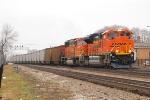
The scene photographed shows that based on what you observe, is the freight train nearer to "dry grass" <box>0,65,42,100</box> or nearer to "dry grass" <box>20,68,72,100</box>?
"dry grass" <box>0,65,42,100</box>

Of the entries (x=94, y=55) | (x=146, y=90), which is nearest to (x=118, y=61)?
(x=94, y=55)

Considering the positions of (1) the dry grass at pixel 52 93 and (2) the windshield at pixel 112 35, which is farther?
(2) the windshield at pixel 112 35

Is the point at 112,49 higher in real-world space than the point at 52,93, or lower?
higher

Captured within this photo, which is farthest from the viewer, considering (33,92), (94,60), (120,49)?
(94,60)

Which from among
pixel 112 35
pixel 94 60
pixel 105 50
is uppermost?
pixel 112 35

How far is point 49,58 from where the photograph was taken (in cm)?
4800

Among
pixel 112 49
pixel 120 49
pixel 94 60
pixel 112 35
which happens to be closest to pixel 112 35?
pixel 112 35

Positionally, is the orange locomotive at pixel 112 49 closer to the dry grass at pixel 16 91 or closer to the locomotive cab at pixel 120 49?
the locomotive cab at pixel 120 49

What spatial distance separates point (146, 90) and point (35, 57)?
175 ft

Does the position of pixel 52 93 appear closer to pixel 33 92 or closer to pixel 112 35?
pixel 33 92

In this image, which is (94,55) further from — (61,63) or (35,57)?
(35,57)

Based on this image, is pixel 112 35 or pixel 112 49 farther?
pixel 112 35

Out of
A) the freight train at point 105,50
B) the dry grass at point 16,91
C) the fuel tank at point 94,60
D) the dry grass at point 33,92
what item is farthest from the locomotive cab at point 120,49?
the dry grass at point 16,91

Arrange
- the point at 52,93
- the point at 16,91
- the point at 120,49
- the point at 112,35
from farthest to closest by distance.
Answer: the point at 112,35 < the point at 120,49 < the point at 16,91 < the point at 52,93
